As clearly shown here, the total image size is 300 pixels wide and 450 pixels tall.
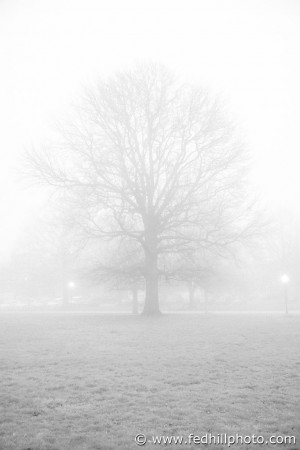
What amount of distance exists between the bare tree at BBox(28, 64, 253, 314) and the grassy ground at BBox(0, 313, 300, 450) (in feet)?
38.2

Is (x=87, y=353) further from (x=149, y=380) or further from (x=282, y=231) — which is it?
(x=282, y=231)

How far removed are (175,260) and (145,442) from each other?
26367 millimetres

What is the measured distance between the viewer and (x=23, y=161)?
2669cm

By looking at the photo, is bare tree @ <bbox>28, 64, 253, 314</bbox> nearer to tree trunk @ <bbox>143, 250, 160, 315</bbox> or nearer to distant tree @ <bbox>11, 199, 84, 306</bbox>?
tree trunk @ <bbox>143, 250, 160, 315</bbox>

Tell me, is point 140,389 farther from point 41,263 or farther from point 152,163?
point 41,263

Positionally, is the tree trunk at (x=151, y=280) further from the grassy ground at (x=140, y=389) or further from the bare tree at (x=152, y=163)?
the grassy ground at (x=140, y=389)

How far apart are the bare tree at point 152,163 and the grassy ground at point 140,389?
11.7m

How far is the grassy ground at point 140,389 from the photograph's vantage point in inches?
269

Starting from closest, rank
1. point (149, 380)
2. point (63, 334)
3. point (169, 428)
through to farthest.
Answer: point (169, 428) < point (149, 380) < point (63, 334)

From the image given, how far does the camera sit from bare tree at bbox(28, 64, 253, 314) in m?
27.2

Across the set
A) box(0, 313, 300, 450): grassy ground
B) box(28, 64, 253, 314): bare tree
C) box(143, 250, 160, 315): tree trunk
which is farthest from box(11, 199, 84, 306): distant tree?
box(0, 313, 300, 450): grassy ground

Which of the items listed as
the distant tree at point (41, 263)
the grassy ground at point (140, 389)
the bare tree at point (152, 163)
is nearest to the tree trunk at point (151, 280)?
the bare tree at point (152, 163)

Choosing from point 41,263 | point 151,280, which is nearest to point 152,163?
point 151,280

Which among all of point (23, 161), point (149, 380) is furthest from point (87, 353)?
point (23, 161)
